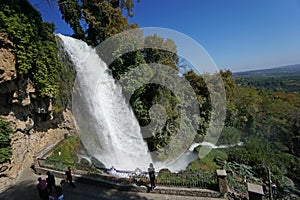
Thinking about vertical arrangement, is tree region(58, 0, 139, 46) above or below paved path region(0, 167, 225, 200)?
above

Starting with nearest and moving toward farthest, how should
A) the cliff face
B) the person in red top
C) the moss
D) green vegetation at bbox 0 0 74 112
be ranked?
the person in red top → the cliff face → green vegetation at bbox 0 0 74 112 → the moss

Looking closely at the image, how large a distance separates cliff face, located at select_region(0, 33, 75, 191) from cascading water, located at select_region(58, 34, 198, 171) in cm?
197

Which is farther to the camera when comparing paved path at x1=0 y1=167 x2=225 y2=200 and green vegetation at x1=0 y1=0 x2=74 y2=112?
green vegetation at x1=0 y1=0 x2=74 y2=112

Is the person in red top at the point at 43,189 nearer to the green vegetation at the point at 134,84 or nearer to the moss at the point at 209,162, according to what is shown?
the green vegetation at the point at 134,84

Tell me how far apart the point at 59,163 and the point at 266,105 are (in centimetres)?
3936

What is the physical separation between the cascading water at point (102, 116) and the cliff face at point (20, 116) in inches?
77.6

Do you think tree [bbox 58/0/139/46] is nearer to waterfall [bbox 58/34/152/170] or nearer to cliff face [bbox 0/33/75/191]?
waterfall [bbox 58/34/152/170]

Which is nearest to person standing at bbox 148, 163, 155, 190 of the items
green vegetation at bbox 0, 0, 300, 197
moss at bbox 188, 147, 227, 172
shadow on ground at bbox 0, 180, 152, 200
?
shadow on ground at bbox 0, 180, 152, 200

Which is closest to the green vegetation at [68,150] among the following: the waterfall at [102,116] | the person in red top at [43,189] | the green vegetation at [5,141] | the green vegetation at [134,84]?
the green vegetation at [134,84]

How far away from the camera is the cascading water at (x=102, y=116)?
1166 cm

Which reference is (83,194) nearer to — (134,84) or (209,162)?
(134,84)

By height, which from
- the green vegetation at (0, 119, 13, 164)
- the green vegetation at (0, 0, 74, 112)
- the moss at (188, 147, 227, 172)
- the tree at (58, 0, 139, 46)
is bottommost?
the moss at (188, 147, 227, 172)

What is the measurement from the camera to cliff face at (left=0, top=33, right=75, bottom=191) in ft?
23.6

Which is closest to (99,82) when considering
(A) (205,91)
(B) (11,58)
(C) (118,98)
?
(C) (118,98)
